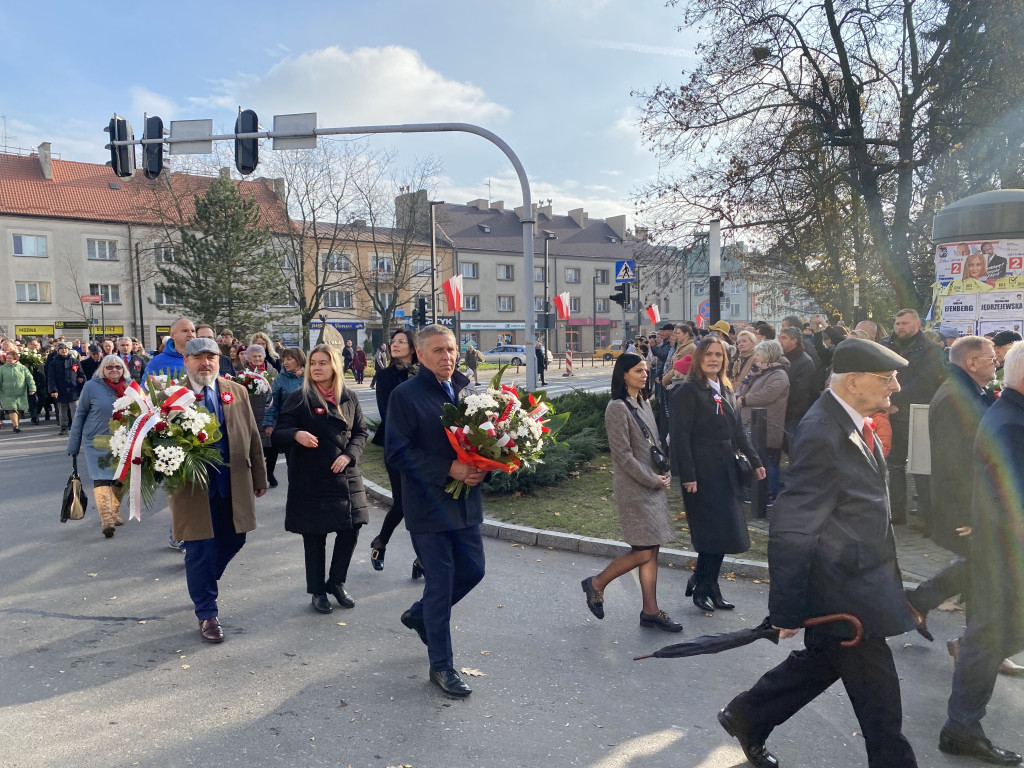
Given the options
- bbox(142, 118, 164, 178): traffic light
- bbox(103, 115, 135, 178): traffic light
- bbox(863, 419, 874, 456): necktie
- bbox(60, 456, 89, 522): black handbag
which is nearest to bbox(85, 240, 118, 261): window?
bbox(103, 115, 135, 178): traffic light

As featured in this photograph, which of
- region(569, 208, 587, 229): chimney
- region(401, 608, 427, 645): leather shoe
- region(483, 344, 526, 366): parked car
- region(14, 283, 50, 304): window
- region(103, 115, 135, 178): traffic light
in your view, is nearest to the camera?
region(401, 608, 427, 645): leather shoe

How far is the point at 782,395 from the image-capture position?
7977 millimetres

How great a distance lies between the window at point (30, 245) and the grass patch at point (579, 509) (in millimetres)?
45855

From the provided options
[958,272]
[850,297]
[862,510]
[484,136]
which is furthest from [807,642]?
[850,297]

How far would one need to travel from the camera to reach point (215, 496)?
16.7ft

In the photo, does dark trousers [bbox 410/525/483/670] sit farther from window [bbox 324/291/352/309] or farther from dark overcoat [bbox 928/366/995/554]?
window [bbox 324/291/352/309]

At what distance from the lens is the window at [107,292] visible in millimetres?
48031

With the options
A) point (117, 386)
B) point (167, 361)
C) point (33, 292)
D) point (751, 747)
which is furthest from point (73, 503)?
point (33, 292)

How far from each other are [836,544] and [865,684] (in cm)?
58

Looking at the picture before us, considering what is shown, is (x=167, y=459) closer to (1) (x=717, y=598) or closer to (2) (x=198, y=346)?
(2) (x=198, y=346)

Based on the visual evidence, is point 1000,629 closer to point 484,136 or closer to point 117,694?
point 117,694

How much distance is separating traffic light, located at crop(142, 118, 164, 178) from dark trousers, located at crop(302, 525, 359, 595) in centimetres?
1000

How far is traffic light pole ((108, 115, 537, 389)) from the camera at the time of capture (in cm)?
1162

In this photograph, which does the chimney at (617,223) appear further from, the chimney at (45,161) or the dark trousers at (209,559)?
the dark trousers at (209,559)
